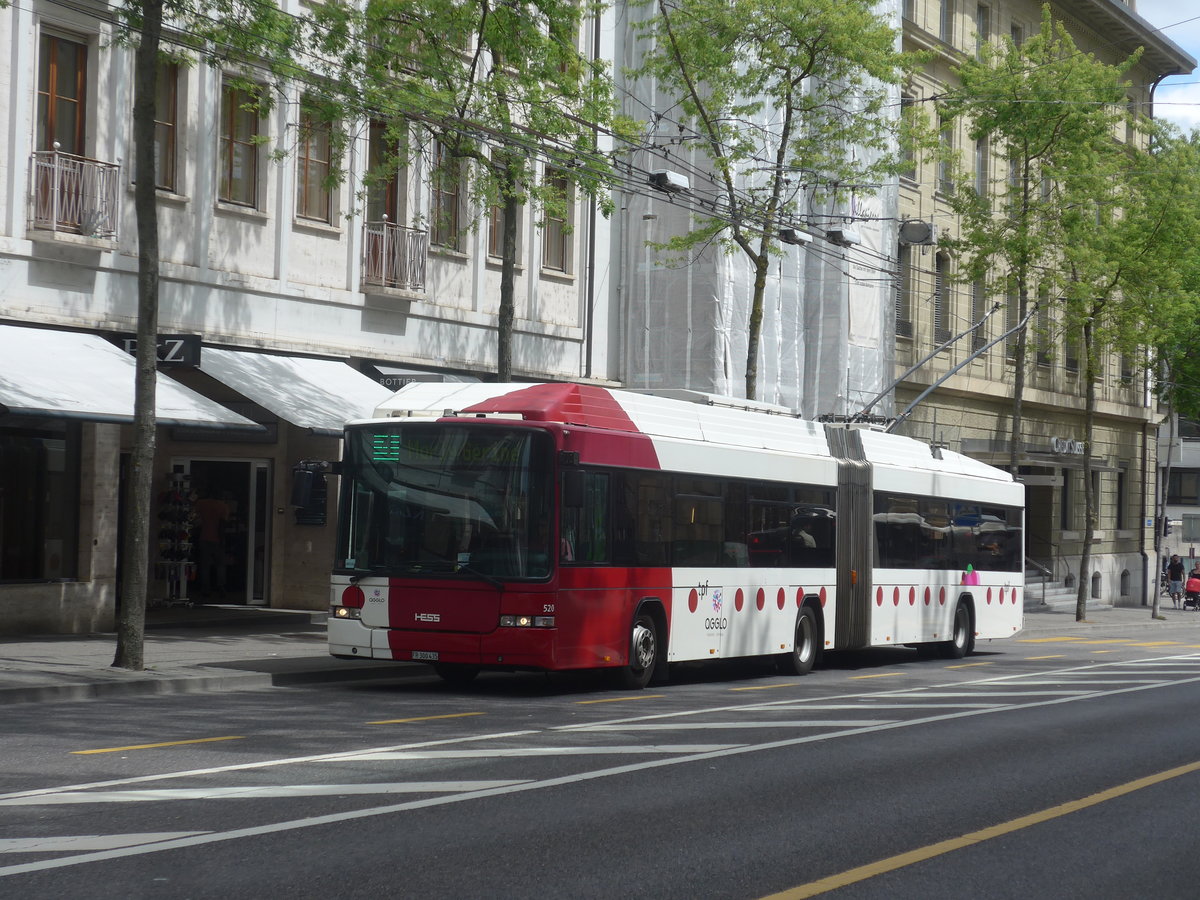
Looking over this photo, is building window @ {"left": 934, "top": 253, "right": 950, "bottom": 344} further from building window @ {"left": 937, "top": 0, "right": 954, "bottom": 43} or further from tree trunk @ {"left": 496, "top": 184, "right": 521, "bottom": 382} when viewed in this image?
tree trunk @ {"left": 496, "top": 184, "right": 521, "bottom": 382}

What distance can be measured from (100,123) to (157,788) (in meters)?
13.9

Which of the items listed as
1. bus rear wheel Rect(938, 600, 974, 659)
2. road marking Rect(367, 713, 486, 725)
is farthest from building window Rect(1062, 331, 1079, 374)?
road marking Rect(367, 713, 486, 725)

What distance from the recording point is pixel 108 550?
21969 mm

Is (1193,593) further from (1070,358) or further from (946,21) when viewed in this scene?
(946,21)

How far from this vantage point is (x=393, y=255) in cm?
2650

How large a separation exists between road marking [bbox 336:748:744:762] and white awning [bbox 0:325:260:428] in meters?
7.94

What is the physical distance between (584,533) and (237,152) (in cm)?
998

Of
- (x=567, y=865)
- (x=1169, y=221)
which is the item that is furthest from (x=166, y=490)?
(x=1169, y=221)

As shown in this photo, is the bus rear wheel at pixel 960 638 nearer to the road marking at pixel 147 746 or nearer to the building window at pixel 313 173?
the building window at pixel 313 173

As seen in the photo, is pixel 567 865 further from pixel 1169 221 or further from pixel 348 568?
pixel 1169 221

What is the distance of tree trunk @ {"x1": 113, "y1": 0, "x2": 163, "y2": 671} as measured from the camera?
1661cm

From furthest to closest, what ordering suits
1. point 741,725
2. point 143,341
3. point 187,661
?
point 187,661 → point 143,341 → point 741,725

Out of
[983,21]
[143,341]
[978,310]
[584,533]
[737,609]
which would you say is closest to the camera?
[143,341]

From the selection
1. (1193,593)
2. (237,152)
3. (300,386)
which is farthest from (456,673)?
(1193,593)
